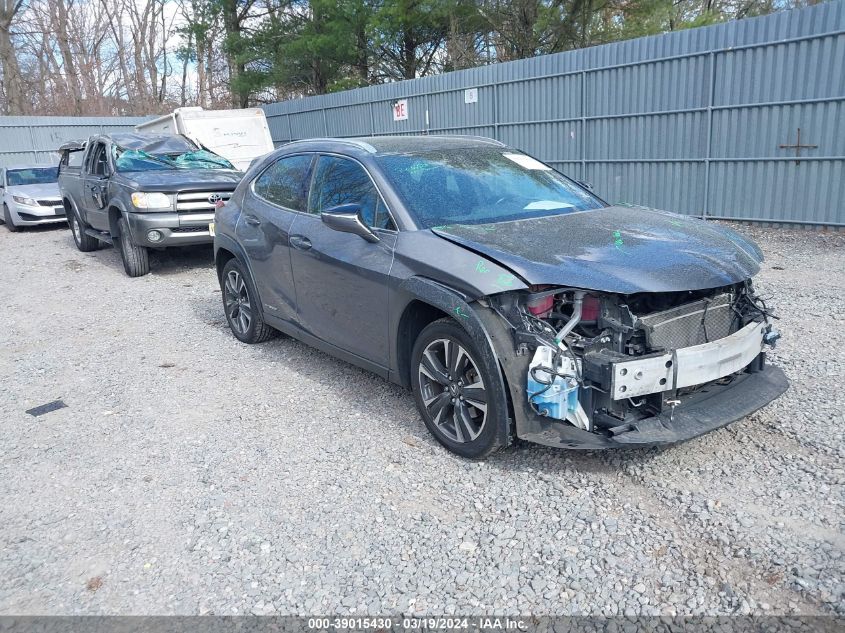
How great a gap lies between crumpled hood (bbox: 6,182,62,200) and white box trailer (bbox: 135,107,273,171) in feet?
11.5

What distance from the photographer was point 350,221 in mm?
4098

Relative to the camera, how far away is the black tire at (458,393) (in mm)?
3463

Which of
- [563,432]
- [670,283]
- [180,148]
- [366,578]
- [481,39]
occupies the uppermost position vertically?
[481,39]

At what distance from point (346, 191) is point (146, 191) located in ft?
18.8

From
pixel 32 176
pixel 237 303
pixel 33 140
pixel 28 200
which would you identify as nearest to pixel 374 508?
pixel 237 303

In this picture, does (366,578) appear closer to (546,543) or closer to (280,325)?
(546,543)

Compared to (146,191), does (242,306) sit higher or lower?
lower

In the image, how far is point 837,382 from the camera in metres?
4.54

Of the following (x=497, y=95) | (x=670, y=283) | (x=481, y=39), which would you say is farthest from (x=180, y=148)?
(x=481, y=39)

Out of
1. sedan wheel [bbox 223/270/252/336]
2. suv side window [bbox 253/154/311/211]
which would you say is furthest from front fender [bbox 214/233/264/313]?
suv side window [bbox 253/154/311/211]

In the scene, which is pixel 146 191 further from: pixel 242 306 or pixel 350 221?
pixel 350 221

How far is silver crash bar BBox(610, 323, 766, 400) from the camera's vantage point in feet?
10.3

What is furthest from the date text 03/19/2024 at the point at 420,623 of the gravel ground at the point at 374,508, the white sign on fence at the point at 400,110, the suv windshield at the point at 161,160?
the white sign on fence at the point at 400,110

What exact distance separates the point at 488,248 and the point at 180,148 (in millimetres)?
8880
